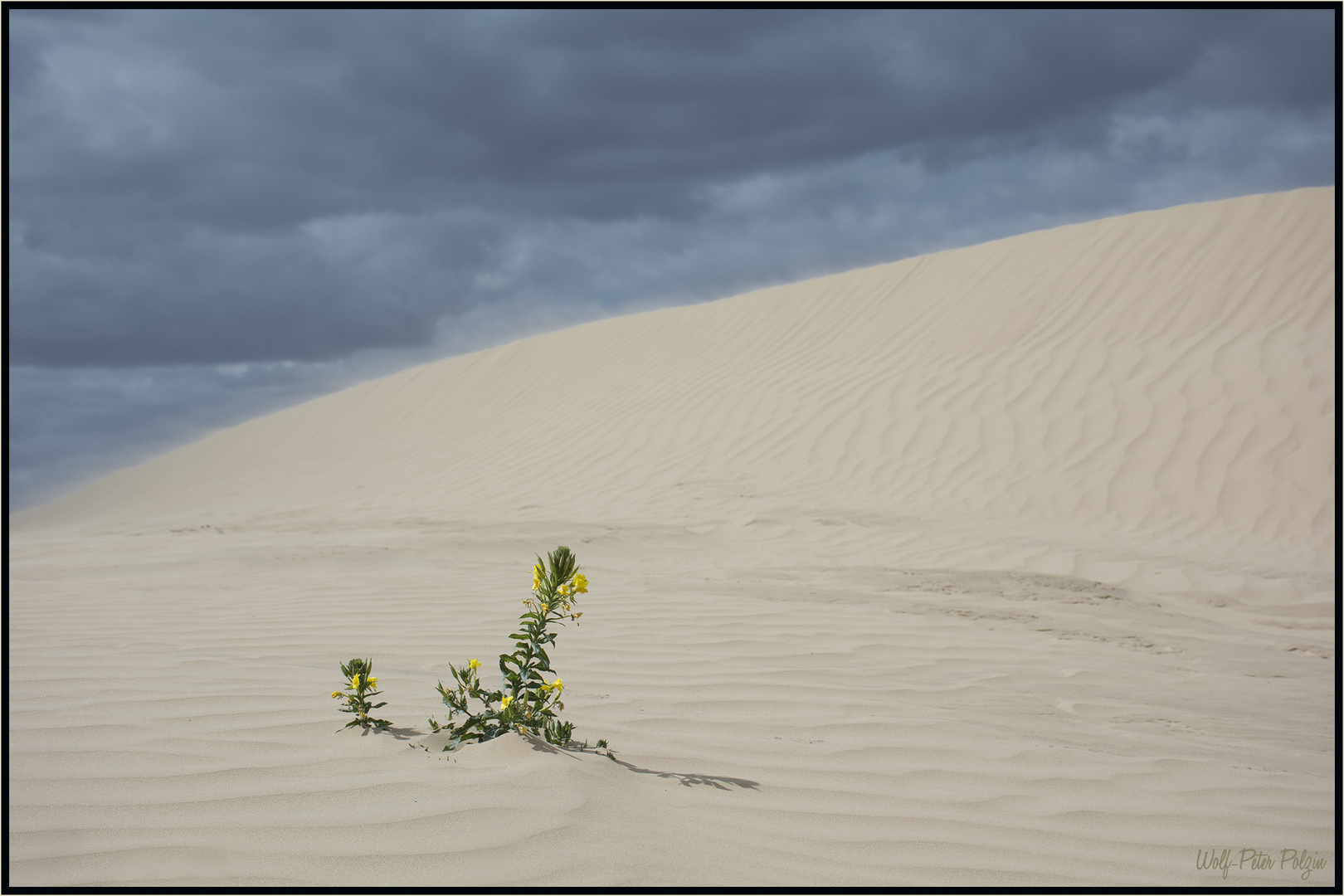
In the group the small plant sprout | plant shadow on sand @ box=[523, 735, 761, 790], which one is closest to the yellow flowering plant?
plant shadow on sand @ box=[523, 735, 761, 790]

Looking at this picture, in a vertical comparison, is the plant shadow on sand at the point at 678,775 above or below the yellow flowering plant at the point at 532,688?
below

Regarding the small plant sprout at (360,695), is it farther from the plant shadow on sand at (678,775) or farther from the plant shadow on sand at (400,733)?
the plant shadow on sand at (678,775)

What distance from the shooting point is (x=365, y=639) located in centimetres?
419

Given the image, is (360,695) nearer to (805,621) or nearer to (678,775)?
(678,775)

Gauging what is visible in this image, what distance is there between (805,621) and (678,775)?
2.44 meters

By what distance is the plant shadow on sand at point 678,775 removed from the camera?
2.47m

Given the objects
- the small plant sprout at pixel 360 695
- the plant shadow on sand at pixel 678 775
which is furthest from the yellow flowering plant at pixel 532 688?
the small plant sprout at pixel 360 695

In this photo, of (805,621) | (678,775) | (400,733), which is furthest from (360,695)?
(805,621)

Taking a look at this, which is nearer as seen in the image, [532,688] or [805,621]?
[532,688]

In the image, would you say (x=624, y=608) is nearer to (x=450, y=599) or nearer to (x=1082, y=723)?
(x=450, y=599)

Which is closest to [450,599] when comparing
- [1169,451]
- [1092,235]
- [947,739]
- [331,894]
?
[947,739]

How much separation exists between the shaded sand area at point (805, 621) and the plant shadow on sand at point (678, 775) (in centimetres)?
2

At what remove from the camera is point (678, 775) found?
254 cm

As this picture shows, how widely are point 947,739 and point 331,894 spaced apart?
2.02 meters
